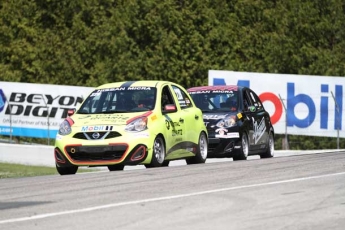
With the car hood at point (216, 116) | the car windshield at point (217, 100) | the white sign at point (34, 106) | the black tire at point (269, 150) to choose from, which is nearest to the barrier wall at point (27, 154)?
the white sign at point (34, 106)

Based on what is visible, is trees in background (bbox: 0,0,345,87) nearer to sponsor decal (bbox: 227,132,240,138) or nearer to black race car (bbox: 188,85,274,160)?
black race car (bbox: 188,85,274,160)

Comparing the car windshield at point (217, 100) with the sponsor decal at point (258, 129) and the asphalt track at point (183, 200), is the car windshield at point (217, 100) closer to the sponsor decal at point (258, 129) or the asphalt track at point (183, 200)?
the sponsor decal at point (258, 129)

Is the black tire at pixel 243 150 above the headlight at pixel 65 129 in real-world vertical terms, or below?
below

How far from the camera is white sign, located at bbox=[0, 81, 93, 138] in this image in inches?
1278

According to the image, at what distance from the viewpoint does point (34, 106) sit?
32.9 metres

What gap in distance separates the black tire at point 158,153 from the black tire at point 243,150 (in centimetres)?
359

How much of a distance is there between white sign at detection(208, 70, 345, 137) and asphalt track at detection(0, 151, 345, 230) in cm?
1496

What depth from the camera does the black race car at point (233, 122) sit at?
2155 centimetres

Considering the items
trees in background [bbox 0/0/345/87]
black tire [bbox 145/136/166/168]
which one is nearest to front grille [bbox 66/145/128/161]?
black tire [bbox 145/136/166/168]

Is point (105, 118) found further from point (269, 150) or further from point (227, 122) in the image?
point (269, 150)

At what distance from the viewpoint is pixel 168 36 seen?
42844 millimetres

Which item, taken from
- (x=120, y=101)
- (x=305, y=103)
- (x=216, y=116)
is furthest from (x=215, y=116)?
(x=305, y=103)

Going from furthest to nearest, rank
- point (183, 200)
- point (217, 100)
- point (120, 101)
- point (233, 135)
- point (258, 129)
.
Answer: point (258, 129), point (217, 100), point (233, 135), point (120, 101), point (183, 200)

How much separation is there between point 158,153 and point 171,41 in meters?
24.8
